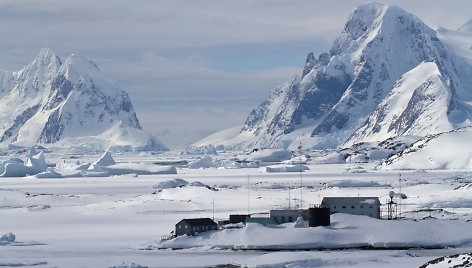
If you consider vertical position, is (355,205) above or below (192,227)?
above

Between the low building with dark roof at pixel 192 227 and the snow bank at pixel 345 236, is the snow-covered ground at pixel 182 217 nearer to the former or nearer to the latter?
the snow bank at pixel 345 236

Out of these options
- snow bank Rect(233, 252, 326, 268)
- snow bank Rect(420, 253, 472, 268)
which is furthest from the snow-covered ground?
snow bank Rect(420, 253, 472, 268)

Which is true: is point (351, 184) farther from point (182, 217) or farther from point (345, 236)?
point (345, 236)

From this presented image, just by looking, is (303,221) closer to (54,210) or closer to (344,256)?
(344,256)

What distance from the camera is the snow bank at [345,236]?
3391 inches

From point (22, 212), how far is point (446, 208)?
54157 mm

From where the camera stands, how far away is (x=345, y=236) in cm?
8738

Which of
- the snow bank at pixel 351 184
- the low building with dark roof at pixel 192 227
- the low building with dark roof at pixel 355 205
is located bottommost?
the low building with dark roof at pixel 192 227

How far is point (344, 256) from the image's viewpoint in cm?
7825

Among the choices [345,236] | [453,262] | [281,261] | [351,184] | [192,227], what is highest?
[351,184]

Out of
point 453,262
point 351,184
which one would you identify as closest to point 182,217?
point 453,262

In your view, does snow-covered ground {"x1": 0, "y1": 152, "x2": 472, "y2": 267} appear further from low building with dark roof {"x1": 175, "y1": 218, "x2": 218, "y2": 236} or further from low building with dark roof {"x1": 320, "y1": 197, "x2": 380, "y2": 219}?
low building with dark roof {"x1": 320, "y1": 197, "x2": 380, "y2": 219}

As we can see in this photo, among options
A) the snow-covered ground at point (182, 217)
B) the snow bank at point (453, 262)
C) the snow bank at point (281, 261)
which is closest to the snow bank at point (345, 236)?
the snow-covered ground at point (182, 217)

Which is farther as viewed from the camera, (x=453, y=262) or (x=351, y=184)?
(x=351, y=184)
